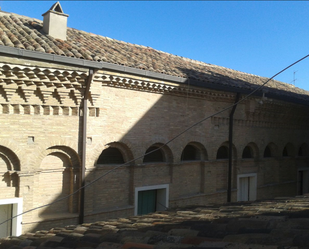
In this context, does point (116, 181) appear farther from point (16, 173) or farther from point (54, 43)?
point (54, 43)

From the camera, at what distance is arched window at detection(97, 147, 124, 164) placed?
8898 mm

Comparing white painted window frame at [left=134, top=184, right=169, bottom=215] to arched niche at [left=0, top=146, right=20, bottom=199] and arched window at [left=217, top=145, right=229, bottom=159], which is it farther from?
arched niche at [left=0, top=146, right=20, bottom=199]

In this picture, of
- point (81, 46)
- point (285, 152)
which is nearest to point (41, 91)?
point (81, 46)

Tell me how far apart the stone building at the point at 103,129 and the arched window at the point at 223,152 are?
36 millimetres

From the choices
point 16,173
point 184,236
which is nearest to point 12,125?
point 16,173

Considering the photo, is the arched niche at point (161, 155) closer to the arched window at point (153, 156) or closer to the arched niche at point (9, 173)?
the arched window at point (153, 156)

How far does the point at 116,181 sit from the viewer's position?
29.2ft

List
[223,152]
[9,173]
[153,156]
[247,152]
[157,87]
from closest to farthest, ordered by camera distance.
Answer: [9,173] < [157,87] < [153,156] < [223,152] < [247,152]

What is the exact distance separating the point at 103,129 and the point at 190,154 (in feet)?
11.9

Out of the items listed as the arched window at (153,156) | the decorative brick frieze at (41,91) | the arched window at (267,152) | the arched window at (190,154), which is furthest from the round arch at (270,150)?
the decorative brick frieze at (41,91)

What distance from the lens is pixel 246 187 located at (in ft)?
42.9

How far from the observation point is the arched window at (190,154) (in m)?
10.9

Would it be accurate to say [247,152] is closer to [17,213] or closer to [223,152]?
[223,152]

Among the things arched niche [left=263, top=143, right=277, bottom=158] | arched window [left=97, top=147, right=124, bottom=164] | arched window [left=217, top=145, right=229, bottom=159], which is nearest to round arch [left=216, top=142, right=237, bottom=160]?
arched window [left=217, top=145, right=229, bottom=159]
